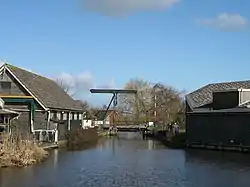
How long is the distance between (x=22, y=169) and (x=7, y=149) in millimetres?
1617

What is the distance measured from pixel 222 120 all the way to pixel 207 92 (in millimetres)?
9772

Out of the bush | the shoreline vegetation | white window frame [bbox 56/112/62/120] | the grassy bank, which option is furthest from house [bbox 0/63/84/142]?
the grassy bank

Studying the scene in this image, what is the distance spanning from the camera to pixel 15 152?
2517 centimetres

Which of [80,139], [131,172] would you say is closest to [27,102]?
[80,139]

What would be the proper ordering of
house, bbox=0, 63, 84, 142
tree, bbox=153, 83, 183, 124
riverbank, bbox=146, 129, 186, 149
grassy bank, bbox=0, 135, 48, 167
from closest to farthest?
grassy bank, bbox=0, 135, 48, 167 → house, bbox=0, 63, 84, 142 → riverbank, bbox=146, 129, 186, 149 → tree, bbox=153, 83, 183, 124

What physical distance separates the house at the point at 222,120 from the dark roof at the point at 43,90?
1206cm

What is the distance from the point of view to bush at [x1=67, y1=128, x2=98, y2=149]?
4266 cm

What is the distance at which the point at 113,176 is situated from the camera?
22125 millimetres

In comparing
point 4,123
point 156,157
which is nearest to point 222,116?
point 156,157

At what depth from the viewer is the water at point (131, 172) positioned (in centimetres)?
2012

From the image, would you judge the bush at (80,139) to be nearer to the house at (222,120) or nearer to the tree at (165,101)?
the house at (222,120)

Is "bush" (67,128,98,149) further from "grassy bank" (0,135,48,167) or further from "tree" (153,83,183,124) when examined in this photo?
"tree" (153,83,183,124)

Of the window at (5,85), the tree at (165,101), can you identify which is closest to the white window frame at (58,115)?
the window at (5,85)

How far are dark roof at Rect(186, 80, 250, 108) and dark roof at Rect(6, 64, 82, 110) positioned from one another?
1207cm
